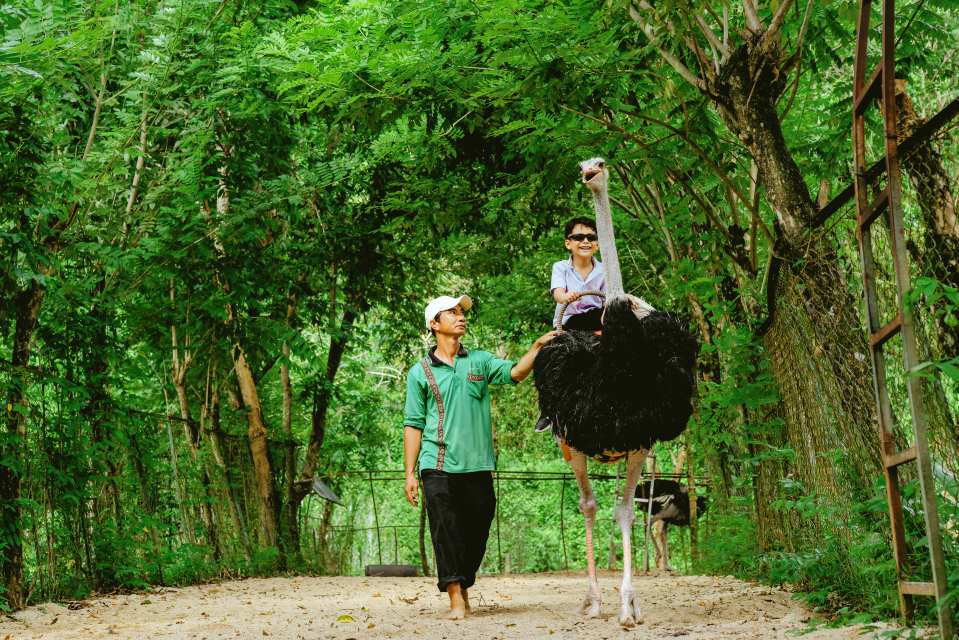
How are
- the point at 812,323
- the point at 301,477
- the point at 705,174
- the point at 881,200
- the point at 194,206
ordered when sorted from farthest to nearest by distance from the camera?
the point at 301,477, the point at 194,206, the point at 705,174, the point at 812,323, the point at 881,200

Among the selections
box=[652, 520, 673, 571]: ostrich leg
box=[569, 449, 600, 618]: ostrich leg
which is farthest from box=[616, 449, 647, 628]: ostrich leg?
box=[652, 520, 673, 571]: ostrich leg

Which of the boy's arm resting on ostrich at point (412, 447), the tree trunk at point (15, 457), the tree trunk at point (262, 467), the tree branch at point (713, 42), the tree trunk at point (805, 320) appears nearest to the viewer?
the tree trunk at point (805, 320)

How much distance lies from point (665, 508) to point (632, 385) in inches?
400

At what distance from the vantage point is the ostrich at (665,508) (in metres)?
15.3

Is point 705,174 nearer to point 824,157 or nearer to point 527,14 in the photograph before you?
point 824,157

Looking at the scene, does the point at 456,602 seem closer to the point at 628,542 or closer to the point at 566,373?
the point at 628,542

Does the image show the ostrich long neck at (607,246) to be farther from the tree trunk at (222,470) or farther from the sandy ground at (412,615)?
the tree trunk at (222,470)

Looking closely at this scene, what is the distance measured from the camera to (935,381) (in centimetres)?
450

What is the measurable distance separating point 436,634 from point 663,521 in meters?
10.3

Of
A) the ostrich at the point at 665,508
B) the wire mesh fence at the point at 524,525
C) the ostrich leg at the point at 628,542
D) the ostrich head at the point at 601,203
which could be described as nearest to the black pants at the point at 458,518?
the ostrich leg at the point at 628,542

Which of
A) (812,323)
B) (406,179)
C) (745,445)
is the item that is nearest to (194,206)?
(406,179)

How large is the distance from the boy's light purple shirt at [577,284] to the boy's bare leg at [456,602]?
1.89 meters

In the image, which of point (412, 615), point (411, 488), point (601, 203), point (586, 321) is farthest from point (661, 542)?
point (601, 203)

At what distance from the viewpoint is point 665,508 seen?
50.6 ft
